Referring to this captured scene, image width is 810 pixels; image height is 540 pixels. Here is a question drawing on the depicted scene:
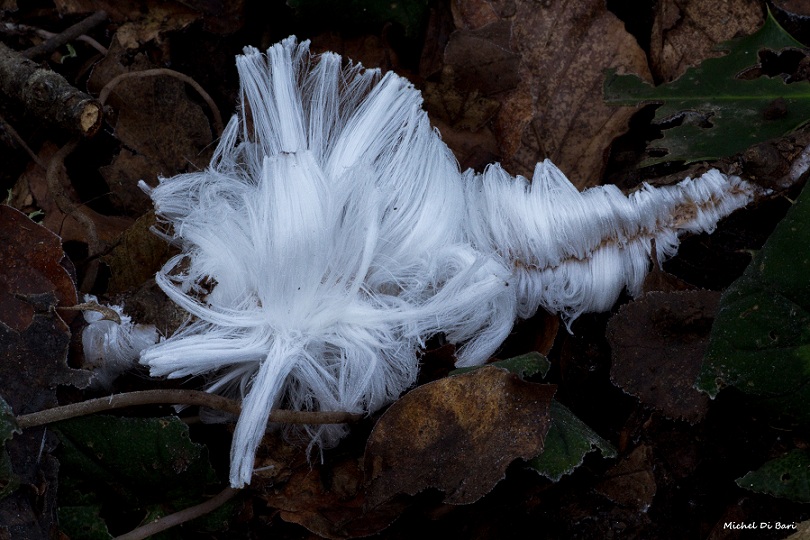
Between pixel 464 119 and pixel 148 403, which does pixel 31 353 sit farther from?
pixel 464 119

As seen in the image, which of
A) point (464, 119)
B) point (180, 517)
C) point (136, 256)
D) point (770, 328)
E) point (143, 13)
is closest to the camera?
point (770, 328)

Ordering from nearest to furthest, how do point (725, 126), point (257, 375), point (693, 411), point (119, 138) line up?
point (257, 375) < point (693, 411) < point (725, 126) < point (119, 138)

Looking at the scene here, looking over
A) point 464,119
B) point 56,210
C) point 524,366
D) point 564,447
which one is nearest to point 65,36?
point 56,210

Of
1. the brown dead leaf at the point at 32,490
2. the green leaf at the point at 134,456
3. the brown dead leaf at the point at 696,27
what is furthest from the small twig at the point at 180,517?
the brown dead leaf at the point at 696,27

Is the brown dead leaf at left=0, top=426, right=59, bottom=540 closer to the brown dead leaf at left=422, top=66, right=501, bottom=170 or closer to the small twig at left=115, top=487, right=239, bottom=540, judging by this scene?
the small twig at left=115, top=487, right=239, bottom=540

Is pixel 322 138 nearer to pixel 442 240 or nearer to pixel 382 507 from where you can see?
pixel 442 240

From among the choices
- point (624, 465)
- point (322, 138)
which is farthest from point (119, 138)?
point (624, 465)

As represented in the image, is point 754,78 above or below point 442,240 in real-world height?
above
